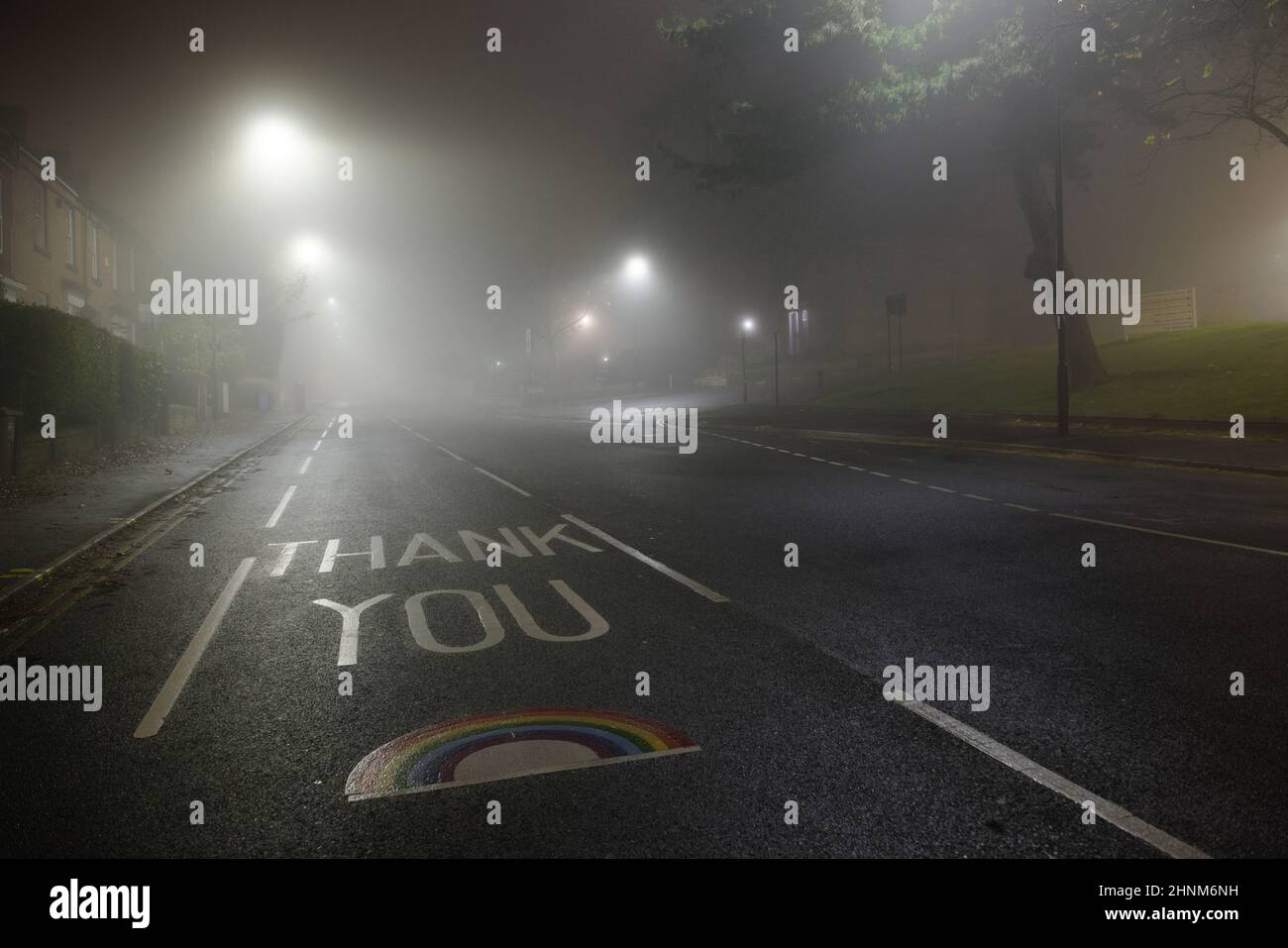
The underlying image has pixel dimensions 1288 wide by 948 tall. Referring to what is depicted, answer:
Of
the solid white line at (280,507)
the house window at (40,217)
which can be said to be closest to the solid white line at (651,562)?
the solid white line at (280,507)

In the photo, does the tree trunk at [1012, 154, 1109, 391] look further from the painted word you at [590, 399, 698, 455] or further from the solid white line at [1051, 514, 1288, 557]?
the solid white line at [1051, 514, 1288, 557]

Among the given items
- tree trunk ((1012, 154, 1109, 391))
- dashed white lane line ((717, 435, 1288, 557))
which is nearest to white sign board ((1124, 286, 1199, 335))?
tree trunk ((1012, 154, 1109, 391))

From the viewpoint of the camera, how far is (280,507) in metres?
13.6

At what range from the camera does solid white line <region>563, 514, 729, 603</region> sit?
25.1 ft

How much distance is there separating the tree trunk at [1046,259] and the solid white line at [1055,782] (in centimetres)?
2727

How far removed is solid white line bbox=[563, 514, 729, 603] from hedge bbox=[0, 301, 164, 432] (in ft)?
39.0

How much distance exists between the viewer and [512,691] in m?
5.21

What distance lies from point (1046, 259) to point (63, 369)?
27.7m

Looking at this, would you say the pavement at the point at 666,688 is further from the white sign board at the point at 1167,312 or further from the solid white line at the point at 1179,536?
the white sign board at the point at 1167,312

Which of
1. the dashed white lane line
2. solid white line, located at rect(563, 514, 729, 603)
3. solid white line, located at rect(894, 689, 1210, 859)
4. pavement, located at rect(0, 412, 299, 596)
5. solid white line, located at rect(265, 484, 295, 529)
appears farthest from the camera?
solid white line, located at rect(265, 484, 295, 529)

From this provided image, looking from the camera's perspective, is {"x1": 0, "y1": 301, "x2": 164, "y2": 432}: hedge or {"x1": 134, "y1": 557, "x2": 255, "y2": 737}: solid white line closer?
{"x1": 134, "y1": 557, "x2": 255, "y2": 737}: solid white line

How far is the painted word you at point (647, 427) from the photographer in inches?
1016

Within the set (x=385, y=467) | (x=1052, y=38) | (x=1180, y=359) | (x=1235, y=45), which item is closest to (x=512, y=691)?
(x=385, y=467)
